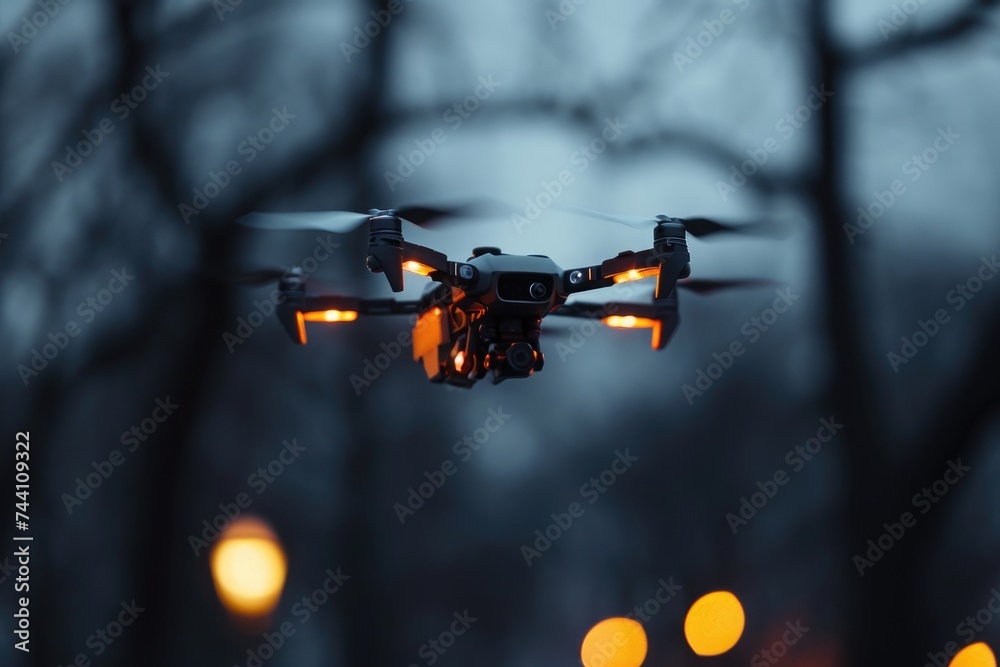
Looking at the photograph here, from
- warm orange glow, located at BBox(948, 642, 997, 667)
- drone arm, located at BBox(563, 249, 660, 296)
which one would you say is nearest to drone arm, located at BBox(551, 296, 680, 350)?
drone arm, located at BBox(563, 249, 660, 296)

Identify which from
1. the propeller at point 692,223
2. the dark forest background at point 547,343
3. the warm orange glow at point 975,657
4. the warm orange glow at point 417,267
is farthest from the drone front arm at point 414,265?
the warm orange glow at point 975,657

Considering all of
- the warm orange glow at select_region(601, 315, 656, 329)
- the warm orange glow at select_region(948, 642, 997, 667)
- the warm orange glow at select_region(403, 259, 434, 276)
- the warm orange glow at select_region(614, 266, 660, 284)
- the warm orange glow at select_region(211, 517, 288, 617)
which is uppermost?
the warm orange glow at select_region(601, 315, 656, 329)

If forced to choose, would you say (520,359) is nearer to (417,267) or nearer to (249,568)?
(417,267)

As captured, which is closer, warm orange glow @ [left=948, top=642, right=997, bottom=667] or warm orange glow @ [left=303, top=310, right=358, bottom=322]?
warm orange glow @ [left=303, top=310, right=358, bottom=322]

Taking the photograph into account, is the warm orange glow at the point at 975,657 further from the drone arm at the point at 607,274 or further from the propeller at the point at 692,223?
the drone arm at the point at 607,274

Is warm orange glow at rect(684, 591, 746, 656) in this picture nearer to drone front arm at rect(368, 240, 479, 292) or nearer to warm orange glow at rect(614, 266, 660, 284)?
warm orange glow at rect(614, 266, 660, 284)

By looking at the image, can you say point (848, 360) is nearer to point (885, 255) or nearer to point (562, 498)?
point (885, 255)

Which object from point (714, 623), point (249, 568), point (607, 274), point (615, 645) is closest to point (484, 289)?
point (607, 274)
